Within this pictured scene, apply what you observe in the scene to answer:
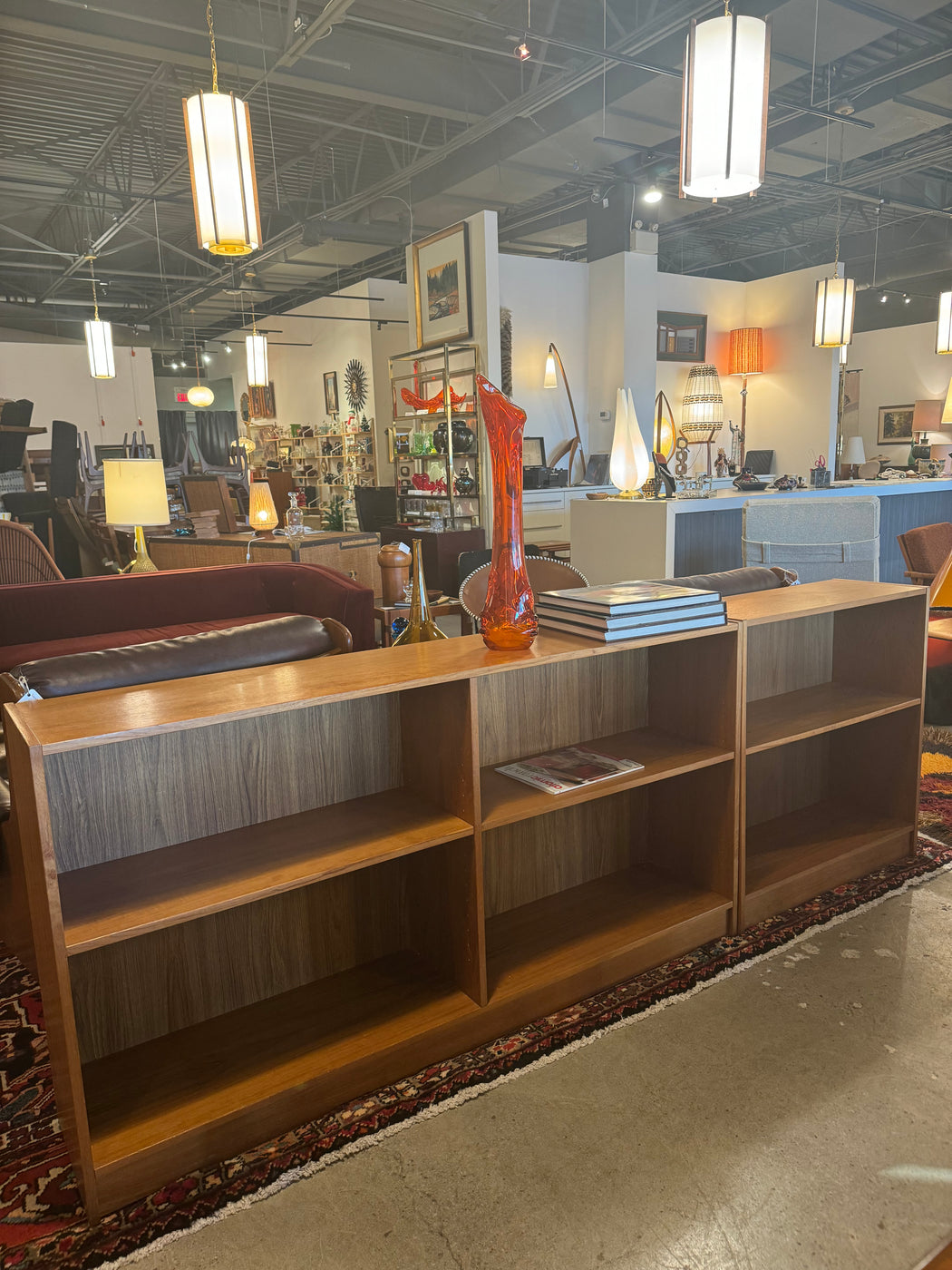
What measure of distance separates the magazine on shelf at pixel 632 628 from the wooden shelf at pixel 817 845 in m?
0.82

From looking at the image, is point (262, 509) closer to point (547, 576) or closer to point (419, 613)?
point (547, 576)

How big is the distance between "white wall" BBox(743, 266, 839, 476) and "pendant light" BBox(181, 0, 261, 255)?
26.2ft

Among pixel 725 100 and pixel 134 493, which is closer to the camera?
pixel 725 100

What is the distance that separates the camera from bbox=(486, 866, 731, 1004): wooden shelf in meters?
2.09

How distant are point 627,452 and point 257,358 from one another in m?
4.78

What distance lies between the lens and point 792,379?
10.1m

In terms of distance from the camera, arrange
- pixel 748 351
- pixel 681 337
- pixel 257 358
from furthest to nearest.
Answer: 1. pixel 748 351
2. pixel 681 337
3. pixel 257 358

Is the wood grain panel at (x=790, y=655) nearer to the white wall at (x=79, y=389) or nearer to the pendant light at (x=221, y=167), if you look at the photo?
the pendant light at (x=221, y=167)

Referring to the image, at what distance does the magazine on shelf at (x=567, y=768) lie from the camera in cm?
208

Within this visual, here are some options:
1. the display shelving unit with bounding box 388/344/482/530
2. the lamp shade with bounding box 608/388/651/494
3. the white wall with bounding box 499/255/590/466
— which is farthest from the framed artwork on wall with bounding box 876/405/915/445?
the lamp shade with bounding box 608/388/651/494

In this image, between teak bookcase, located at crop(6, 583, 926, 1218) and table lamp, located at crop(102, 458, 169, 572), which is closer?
teak bookcase, located at crop(6, 583, 926, 1218)

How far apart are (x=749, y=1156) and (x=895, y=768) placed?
→ 1599mm

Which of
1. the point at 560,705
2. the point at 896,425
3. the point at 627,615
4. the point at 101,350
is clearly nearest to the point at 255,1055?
the point at 560,705

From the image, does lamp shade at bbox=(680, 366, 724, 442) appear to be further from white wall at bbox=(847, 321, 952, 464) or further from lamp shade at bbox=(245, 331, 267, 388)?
white wall at bbox=(847, 321, 952, 464)
